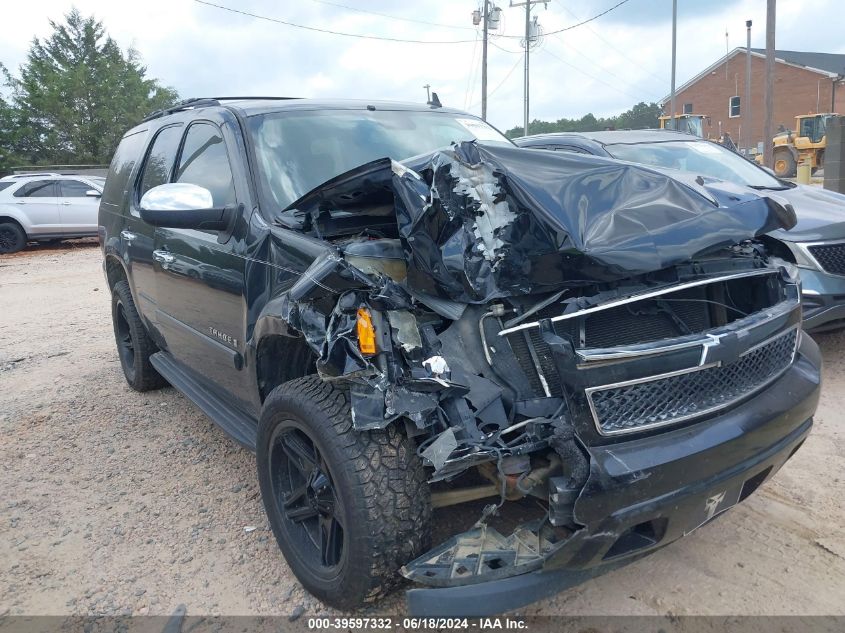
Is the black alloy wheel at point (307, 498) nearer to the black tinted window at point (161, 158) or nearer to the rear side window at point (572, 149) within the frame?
the black tinted window at point (161, 158)

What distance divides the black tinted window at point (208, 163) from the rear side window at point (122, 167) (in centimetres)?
99

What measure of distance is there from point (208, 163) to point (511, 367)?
2.26 m

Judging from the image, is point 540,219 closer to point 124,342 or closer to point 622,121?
point 124,342

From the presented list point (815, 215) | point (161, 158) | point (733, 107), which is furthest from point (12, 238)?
point (733, 107)

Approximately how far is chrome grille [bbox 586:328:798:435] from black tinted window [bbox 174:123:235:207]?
204cm

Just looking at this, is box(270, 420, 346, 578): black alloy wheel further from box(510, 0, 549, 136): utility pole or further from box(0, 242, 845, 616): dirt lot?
box(510, 0, 549, 136): utility pole

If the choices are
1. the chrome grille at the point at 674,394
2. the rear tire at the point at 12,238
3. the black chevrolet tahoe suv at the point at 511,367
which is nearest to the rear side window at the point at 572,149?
the black chevrolet tahoe suv at the point at 511,367

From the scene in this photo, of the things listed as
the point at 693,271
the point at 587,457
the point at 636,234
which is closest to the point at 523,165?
the point at 636,234

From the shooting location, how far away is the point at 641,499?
2035mm

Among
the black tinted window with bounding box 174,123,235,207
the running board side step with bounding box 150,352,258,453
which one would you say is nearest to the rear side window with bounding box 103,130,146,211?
the black tinted window with bounding box 174,123,235,207

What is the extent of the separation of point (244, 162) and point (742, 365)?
2337 millimetres

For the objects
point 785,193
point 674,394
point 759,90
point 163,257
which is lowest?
point 674,394

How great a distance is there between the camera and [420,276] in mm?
2373

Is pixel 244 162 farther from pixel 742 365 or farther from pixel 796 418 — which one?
pixel 796 418
